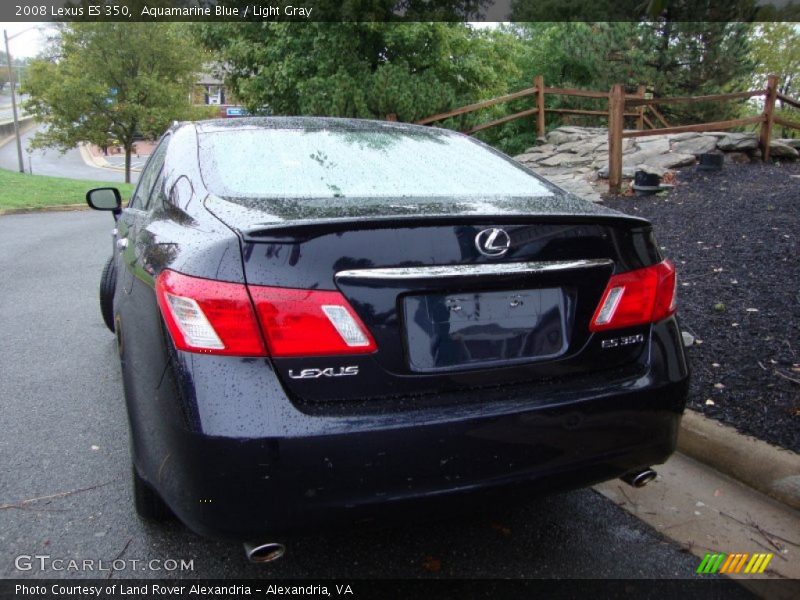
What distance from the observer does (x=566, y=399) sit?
6.53 ft

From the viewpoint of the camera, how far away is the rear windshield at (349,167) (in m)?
2.36

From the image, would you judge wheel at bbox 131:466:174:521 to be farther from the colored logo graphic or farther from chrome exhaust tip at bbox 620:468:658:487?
the colored logo graphic

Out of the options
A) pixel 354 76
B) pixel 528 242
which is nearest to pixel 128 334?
pixel 528 242

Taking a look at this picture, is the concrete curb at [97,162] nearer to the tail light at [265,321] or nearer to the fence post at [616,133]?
the fence post at [616,133]

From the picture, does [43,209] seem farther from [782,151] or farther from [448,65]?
[782,151]

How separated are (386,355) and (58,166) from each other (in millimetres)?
53910

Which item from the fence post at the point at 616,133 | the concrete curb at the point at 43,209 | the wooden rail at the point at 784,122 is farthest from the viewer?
the concrete curb at the point at 43,209

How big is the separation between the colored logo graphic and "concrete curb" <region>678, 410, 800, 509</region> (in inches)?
14.9

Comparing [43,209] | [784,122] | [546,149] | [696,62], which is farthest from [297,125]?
[696,62]

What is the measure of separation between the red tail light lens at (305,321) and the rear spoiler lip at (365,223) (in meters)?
0.14

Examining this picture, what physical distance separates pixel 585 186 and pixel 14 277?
7385mm

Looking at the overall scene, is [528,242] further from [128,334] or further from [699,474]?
[699,474]

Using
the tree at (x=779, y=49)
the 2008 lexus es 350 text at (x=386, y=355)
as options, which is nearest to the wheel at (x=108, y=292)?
the 2008 lexus es 350 text at (x=386, y=355)

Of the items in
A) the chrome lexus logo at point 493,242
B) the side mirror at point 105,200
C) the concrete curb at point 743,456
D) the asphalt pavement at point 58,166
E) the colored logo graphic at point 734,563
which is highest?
the chrome lexus logo at point 493,242
